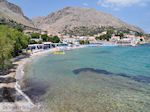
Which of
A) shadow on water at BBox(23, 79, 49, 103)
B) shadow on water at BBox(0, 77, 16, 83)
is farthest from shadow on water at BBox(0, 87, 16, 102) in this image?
shadow on water at BBox(0, 77, 16, 83)

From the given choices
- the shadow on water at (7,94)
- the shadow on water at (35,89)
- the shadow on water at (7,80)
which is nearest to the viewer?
the shadow on water at (7,94)

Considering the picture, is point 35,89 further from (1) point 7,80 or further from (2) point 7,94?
(1) point 7,80

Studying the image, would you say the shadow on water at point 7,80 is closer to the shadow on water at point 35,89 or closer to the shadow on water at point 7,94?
the shadow on water at point 35,89

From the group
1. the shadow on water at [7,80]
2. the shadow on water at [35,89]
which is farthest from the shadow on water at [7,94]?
the shadow on water at [7,80]

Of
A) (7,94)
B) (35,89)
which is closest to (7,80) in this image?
(35,89)

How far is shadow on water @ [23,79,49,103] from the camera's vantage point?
3512cm

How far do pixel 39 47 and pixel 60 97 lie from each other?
111 meters

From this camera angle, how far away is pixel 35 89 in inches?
1576

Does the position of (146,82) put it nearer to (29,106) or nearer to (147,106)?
(147,106)

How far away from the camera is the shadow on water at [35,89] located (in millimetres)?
35122

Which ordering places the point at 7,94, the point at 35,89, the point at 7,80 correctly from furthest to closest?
the point at 7,80, the point at 35,89, the point at 7,94

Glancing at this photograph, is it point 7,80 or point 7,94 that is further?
point 7,80

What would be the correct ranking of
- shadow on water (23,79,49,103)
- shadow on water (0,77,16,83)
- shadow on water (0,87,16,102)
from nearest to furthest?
shadow on water (0,87,16,102)
shadow on water (23,79,49,103)
shadow on water (0,77,16,83)

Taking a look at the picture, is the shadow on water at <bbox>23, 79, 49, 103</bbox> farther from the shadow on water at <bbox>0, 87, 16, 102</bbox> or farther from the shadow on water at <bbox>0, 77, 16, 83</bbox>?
the shadow on water at <bbox>0, 77, 16, 83</bbox>
